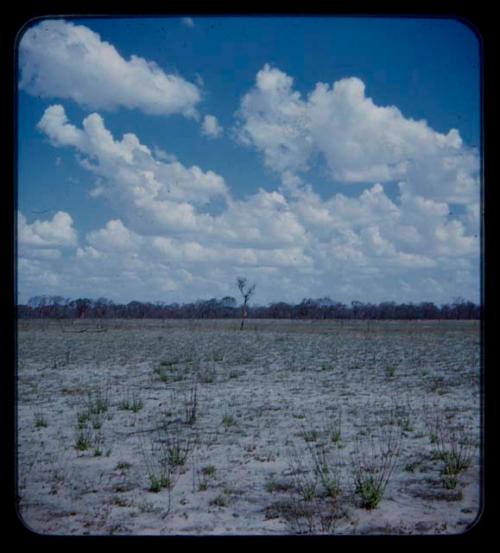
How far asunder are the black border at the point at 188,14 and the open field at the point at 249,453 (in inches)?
17.1

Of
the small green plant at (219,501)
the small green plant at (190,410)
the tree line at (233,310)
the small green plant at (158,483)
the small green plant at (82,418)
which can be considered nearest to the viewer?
the small green plant at (219,501)

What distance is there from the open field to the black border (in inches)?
17.1

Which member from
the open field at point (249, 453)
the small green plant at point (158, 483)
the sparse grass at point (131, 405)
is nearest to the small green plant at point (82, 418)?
the open field at point (249, 453)

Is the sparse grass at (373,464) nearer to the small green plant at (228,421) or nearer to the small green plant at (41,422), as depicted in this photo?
the small green plant at (228,421)

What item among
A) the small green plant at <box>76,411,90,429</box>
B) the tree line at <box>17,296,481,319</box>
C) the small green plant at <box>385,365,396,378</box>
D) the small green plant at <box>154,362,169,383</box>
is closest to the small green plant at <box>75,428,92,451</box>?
the small green plant at <box>76,411,90,429</box>

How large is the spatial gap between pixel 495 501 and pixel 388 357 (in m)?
15.0

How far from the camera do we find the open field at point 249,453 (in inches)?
149

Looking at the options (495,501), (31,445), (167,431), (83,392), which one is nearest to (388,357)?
(83,392)

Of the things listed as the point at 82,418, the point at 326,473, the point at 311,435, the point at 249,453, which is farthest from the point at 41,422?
the point at 326,473

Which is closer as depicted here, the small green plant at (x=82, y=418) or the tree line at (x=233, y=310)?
the small green plant at (x=82, y=418)

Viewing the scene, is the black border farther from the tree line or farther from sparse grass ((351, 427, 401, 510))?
the tree line

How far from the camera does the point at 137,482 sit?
15.1 ft

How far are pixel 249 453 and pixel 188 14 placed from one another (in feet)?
15.1

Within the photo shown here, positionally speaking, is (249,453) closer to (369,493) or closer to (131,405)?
(369,493)
